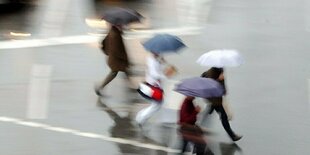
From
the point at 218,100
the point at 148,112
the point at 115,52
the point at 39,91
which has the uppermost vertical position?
the point at 218,100

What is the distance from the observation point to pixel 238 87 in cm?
1375

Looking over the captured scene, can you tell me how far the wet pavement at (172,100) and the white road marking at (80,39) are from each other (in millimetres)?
137

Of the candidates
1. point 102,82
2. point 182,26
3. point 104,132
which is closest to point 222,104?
point 104,132

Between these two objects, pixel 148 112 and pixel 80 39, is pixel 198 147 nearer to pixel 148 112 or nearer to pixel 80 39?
pixel 148 112

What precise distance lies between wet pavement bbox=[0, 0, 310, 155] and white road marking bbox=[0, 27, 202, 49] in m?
0.14

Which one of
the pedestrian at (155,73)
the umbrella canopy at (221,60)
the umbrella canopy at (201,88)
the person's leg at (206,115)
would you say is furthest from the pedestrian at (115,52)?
the umbrella canopy at (201,88)

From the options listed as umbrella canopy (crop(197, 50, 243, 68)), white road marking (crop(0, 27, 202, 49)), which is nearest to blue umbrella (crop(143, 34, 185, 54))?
umbrella canopy (crop(197, 50, 243, 68))

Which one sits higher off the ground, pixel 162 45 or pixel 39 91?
pixel 162 45

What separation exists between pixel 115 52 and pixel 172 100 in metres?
1.27

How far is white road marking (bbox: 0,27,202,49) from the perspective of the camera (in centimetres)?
1568

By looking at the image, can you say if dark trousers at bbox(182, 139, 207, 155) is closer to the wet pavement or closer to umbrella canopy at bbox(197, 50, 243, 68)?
the wet pavement

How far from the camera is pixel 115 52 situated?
1278cm

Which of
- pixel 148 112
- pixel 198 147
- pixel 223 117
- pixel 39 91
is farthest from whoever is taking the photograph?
pixel 39 91

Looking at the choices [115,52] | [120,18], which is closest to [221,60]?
[120,18]
